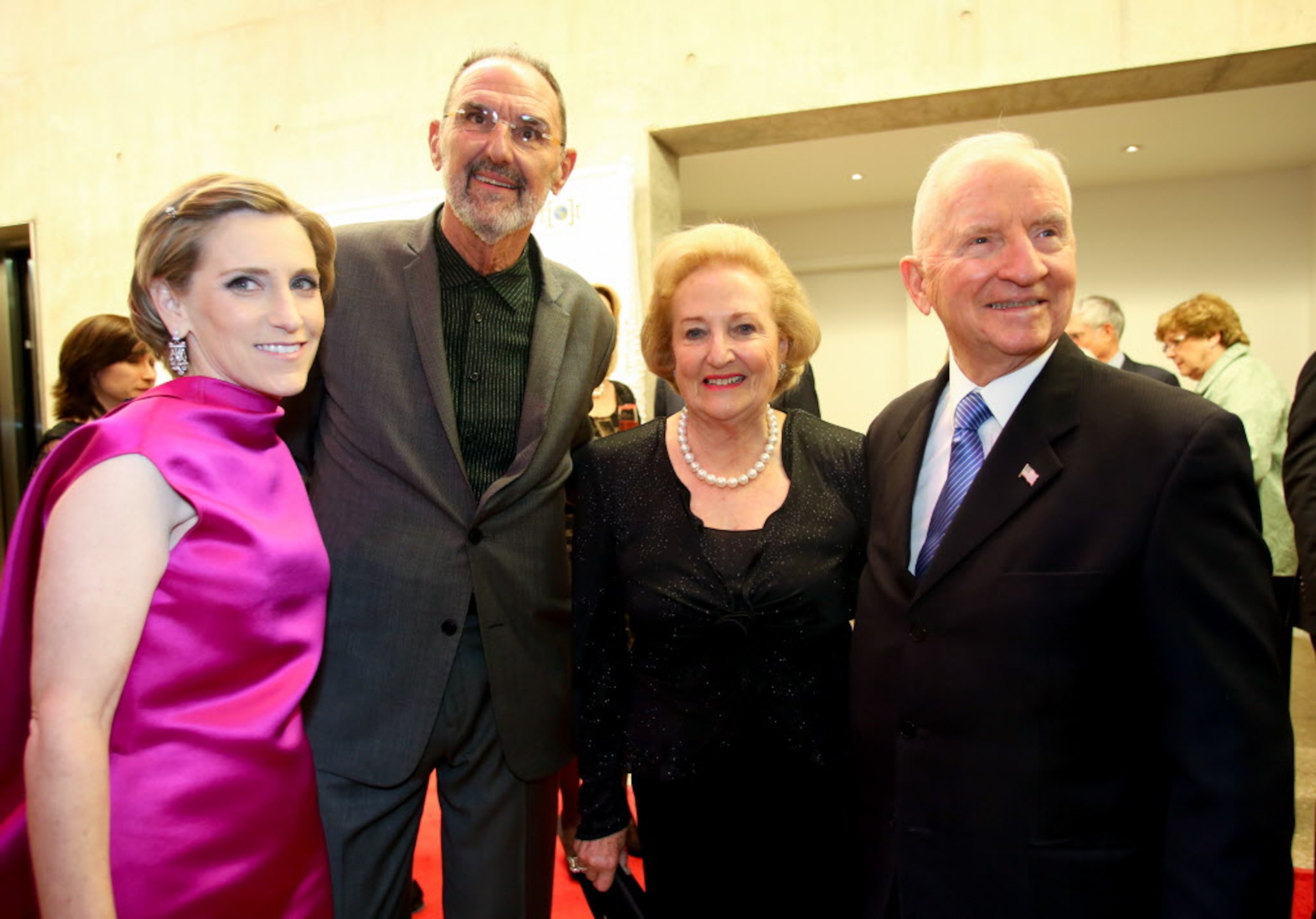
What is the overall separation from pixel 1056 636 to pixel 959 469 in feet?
1.06

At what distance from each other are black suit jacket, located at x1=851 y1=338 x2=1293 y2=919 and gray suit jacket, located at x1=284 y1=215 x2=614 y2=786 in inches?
29.5

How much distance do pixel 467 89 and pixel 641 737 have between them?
142cm

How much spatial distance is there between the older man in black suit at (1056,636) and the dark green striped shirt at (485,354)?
2.67 feet

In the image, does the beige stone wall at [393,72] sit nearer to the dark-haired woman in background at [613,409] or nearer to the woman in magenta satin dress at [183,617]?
the dark-haired woman in background at [613,409]

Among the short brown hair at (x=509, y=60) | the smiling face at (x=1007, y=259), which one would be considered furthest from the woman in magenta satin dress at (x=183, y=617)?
the smiling face at (x=1007, y=259)

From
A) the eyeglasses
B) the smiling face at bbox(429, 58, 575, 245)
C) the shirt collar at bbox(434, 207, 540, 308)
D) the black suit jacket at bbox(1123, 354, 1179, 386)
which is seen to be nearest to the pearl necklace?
the shirt collar at bbox(434, 207, 540, 308)

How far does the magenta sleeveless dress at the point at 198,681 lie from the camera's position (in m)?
1.19

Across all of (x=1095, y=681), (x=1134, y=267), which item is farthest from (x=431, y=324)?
(x=1134, y=267)

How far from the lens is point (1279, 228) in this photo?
774cm

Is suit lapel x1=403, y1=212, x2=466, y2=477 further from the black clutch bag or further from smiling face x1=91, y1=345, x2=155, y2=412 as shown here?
smiling face x1=91, y1=345, x2=155, y2=412

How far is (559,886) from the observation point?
115 inches

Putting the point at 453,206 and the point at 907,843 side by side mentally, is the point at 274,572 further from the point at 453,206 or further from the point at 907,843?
the point at 907,843

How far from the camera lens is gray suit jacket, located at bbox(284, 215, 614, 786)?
5.45 feet

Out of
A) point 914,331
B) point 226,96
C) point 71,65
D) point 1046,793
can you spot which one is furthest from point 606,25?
point 914,331
